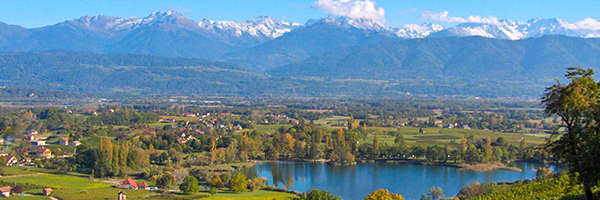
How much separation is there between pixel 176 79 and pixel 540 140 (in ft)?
477

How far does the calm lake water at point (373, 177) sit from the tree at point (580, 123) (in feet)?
73.5

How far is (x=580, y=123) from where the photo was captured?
15070mm

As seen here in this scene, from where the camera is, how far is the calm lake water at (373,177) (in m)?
39.7

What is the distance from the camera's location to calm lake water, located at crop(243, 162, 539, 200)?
39.7 metres

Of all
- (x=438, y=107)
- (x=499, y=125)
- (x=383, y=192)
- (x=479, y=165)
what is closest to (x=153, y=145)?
(x=479, y=165)

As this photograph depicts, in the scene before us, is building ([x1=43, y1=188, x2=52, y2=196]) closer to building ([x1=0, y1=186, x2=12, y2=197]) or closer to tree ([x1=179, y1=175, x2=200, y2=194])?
building ([x1=0, y1=186, x2=12, y2=197])

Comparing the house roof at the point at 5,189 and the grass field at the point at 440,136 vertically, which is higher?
the grass field at the point at 440,136

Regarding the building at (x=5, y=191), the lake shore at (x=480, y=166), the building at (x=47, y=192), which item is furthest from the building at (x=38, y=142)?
the lake shore at (x=480, y=166)

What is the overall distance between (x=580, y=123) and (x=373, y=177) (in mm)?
→ 29654

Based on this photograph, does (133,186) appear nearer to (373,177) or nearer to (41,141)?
(373,177)

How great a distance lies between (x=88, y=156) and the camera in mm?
44406

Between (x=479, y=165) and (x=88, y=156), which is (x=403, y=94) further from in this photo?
(x=88, y=156)

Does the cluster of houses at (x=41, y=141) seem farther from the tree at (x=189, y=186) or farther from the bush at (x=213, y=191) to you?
the tree at (x=189, y=186)

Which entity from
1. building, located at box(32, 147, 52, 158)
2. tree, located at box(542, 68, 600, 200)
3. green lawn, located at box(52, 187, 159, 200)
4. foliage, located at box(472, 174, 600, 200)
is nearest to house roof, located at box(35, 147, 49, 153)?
building, located at box(32, 147, 52, 158)
